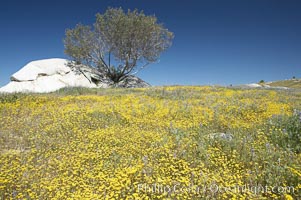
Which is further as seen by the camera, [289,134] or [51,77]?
[51,77]

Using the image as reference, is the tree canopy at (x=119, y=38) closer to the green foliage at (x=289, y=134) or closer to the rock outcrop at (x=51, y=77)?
the rock outcrop at (x=51, y=77)

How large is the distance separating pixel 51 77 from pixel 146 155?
26.8 m

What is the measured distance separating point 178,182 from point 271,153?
9.23ft

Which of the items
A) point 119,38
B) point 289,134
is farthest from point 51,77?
point 289,134

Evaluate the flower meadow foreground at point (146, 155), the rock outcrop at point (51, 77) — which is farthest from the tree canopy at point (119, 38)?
the flower meadow foreground at point (146, 155)

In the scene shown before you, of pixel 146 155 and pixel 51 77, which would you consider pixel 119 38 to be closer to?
pixel 51 77

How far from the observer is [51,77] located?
29.5 meters

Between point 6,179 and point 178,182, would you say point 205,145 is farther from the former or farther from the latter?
point 6,179

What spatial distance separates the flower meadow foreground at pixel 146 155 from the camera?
189 inches

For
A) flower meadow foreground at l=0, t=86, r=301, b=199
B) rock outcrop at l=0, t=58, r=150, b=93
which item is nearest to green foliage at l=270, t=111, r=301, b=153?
flower meadow foreground at l=0, t=86, r=301, b=199

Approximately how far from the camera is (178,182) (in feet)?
16.4

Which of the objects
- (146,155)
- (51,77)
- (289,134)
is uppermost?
(51,77)

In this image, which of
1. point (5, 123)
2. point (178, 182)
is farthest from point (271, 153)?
point (5, 123)

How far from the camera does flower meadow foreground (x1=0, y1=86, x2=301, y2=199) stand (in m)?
4.80
